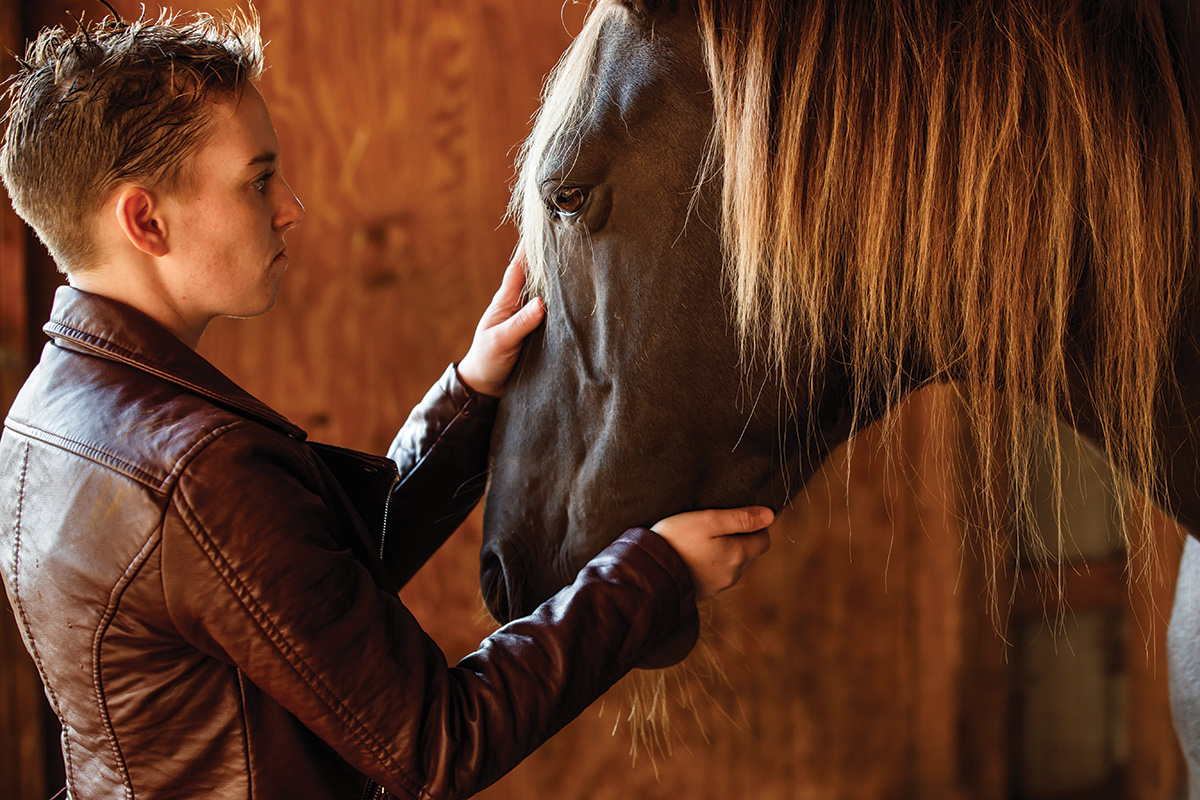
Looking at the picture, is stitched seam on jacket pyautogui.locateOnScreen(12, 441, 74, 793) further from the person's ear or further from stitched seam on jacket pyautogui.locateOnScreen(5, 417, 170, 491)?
the person's ear

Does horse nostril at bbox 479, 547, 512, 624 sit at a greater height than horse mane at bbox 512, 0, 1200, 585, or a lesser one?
lesser

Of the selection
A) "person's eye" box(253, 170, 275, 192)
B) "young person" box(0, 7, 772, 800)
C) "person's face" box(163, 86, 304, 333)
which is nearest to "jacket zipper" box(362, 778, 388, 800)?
"young person" box(0, 7, 772, 800)

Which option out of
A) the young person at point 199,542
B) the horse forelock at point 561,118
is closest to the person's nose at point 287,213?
the young person at point 199,542

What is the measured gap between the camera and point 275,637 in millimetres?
641

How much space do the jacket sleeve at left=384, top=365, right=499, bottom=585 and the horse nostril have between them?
5.1 inches

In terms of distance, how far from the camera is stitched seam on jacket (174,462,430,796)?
63 centimetres

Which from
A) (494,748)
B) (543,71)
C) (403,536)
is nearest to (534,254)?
(403,536)

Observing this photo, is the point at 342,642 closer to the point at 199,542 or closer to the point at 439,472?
the point at 199,542

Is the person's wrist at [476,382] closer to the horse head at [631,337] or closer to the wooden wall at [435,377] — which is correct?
the horse head at [631,337]

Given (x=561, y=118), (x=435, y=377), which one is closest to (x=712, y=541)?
(x=561, y=118)

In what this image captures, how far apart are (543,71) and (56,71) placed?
1.14m

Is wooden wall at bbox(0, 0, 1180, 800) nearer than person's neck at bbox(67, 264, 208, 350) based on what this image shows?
No

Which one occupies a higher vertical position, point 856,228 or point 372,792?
point 856,228

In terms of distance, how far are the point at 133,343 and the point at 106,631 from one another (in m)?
0.22
